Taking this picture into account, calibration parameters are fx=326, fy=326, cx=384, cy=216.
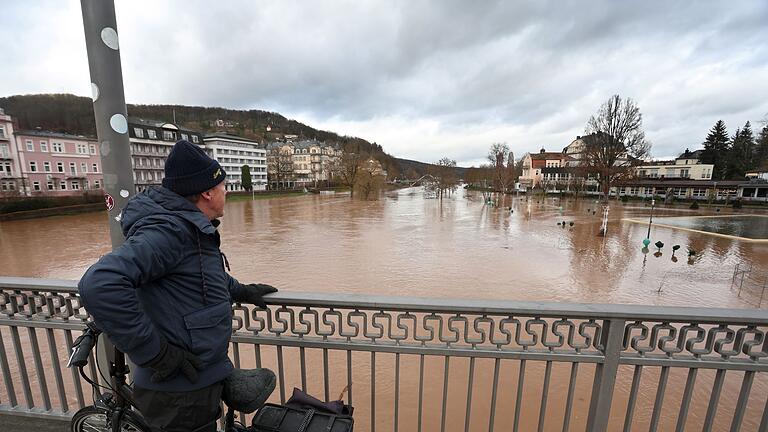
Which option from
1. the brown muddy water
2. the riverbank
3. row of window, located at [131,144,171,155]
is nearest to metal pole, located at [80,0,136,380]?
the brown muddy water

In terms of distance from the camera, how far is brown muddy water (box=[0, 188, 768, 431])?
5.55 m

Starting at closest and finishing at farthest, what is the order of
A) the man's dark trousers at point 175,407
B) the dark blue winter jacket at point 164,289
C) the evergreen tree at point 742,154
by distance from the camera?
the dark blue winter jacket at point 164,289 → the man's dark trousers at point 175,407 → the evergreen tree at point 742,154

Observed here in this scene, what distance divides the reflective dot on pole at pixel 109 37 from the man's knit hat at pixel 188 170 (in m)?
1.11

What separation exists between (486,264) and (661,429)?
415 inches

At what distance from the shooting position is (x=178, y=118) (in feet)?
353

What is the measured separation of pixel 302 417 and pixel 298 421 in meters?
0.03

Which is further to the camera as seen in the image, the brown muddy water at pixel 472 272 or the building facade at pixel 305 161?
the building facade at pixel 305 161

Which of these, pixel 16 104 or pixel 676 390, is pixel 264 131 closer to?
pixel 16 104

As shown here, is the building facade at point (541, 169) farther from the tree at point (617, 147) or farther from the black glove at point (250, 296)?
the black glove at point (250, 296)

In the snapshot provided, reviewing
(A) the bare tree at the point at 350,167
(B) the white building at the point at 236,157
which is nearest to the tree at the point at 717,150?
(A) the bare tree at the point at 350,167

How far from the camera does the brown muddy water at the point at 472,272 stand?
555 cm

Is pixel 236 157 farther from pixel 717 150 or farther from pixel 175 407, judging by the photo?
pixel 717 150

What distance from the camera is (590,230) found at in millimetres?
25797

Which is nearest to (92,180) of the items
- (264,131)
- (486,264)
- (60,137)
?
(60,137)
